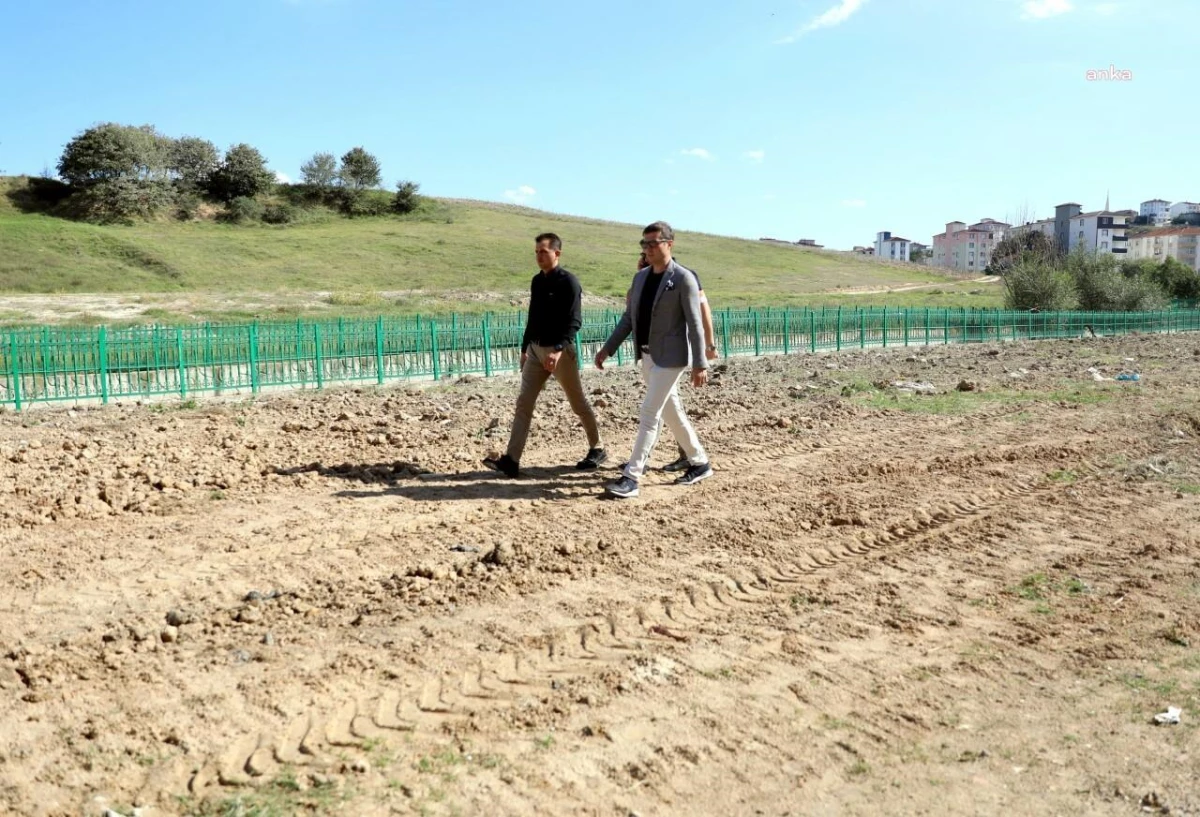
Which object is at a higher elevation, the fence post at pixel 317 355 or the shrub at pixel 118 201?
the shrub at pixel 118 201

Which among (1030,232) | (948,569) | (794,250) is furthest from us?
(794,250)

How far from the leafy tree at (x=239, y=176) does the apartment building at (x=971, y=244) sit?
322 feet

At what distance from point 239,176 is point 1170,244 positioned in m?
100

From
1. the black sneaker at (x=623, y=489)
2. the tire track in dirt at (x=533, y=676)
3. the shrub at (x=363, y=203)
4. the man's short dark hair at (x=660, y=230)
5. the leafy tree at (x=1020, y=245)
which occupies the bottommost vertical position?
the tire track in dirt at (x=533, y=676)

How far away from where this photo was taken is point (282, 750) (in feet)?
9.98

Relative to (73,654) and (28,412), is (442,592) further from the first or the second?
(28,412)

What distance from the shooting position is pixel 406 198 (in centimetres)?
7650

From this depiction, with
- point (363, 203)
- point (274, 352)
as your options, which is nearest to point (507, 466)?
point (274, 352)

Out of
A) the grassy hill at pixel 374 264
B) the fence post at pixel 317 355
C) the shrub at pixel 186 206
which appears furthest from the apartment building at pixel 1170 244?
the fence post at pixel 317 355

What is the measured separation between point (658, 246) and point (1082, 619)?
3.29m

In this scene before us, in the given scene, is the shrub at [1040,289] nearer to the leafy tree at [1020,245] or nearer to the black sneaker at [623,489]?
the leafy tree at [1020,245]

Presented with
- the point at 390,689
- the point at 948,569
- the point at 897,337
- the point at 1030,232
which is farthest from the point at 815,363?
the point at 1030,232

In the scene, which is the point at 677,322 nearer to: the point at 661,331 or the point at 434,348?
the point at 661,331

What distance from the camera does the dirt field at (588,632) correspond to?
9.55ft
